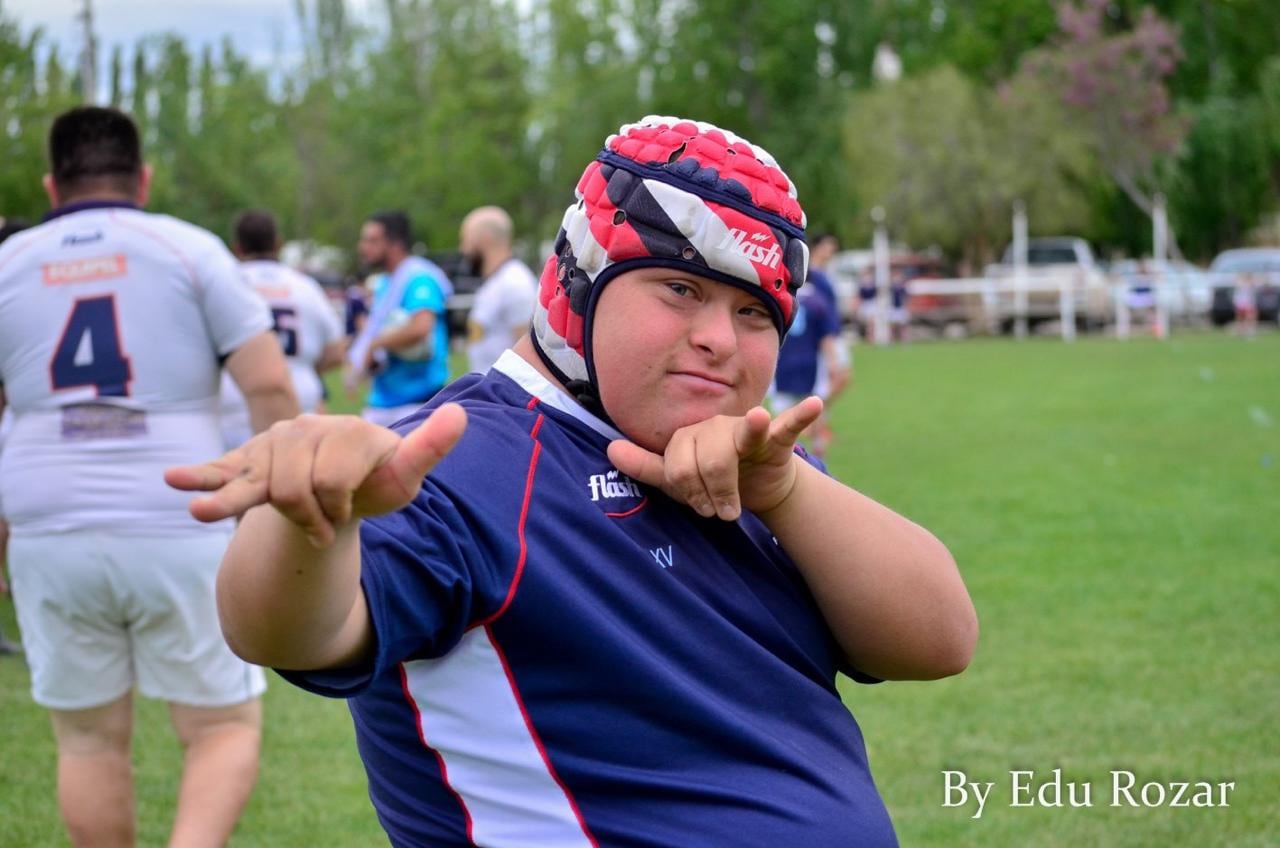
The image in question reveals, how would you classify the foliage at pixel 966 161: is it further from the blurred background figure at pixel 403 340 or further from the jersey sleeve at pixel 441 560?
the jersey sleeve at pixel 441 560

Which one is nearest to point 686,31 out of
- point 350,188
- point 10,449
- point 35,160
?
point 350,188

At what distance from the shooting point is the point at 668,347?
217 centimetres

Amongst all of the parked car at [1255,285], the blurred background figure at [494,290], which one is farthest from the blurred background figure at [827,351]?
the parked car at [1255,285]

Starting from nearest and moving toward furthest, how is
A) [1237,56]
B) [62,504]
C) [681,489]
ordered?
[681,489] < [62,504] < [1237,56]

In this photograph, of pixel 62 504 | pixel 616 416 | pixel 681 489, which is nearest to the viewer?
pixel 681 489

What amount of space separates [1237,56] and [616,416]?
2221 inches

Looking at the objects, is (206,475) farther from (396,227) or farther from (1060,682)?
(396,227)

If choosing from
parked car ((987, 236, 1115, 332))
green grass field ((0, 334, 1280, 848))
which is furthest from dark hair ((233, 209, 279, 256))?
parked car ((987, 236, 1115, 332))

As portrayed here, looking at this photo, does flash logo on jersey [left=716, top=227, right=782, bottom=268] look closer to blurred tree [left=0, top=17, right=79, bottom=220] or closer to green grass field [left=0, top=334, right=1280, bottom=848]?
green grass field [left=0, top=334, right=1280, bottom=848]

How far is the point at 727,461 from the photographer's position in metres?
2.03

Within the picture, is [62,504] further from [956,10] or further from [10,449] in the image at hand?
[956,10]

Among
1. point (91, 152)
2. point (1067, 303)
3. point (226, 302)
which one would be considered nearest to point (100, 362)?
point (226, 302)

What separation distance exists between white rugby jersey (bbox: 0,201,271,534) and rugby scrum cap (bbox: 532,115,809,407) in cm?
253

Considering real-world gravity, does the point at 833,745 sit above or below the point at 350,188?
above
